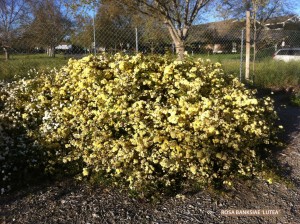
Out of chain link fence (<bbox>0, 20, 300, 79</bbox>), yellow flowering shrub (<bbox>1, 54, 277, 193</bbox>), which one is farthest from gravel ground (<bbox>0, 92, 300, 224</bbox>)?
chain link fence (<bbox>0, 20, 300, 79</bbox>)

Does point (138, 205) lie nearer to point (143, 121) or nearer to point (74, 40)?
point (143, 121)

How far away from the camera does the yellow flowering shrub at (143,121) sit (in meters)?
3.01

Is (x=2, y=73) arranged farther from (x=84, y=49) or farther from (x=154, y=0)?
(x=154, y=0)

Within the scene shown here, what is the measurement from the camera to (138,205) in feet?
9.22

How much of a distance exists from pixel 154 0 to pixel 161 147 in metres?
3.62

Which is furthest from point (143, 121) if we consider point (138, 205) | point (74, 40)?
point (74, 40)

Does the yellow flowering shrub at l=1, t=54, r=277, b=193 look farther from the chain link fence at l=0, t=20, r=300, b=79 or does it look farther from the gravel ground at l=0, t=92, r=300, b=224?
the chain link fence at l=0, t=20, r=300, b=79

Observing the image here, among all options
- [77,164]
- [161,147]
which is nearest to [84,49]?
[77,164]

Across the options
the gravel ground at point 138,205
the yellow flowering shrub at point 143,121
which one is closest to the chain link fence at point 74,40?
the yellow flowering shrub at point 143,121

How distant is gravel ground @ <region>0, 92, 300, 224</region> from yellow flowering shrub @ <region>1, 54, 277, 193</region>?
0.60 feet

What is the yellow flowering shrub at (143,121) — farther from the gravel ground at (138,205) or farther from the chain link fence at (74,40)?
the chain link fence at (74,40)

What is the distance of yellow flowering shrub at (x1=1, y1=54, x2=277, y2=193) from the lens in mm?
3006

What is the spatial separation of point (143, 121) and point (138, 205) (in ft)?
2.74

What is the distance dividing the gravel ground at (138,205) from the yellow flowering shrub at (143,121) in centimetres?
18
